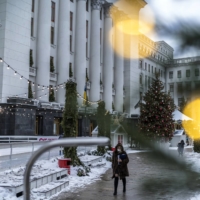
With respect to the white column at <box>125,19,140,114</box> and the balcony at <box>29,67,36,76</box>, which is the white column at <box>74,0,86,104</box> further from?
the white column at <box>125,19,140,114</box>

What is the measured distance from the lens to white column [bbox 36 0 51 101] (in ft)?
119

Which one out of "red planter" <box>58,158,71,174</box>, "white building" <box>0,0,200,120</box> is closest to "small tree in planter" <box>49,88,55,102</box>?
"white building" <box>0,0,200,120</box>

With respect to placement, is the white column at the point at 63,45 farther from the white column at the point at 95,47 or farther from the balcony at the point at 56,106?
the white column at the point at 95,47

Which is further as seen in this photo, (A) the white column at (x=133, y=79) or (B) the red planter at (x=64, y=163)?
(B) the red planter at (x=64, y=163)

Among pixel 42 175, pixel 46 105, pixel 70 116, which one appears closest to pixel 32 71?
pixel 46 105

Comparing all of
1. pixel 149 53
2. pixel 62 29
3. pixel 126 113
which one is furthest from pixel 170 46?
pixel 62 29

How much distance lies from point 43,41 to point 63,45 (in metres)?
3.44

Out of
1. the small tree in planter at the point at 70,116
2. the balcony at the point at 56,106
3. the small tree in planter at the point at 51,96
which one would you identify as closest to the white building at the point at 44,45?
the small tree in planter at the point at 51,96

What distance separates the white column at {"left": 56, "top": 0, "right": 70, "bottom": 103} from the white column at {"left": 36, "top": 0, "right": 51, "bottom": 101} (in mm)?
2424

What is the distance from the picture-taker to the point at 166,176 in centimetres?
191

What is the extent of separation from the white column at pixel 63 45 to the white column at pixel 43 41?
2424 mm

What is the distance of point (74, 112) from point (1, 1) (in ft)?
65.1

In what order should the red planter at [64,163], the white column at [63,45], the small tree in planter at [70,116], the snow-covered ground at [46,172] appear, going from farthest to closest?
1. the white column at [63,45]
2. the small tree in planter at [70,116]
3. the red planter at [64,163]
4. the snow-covered ground at [46,172]

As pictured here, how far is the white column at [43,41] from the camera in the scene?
36.3 m
